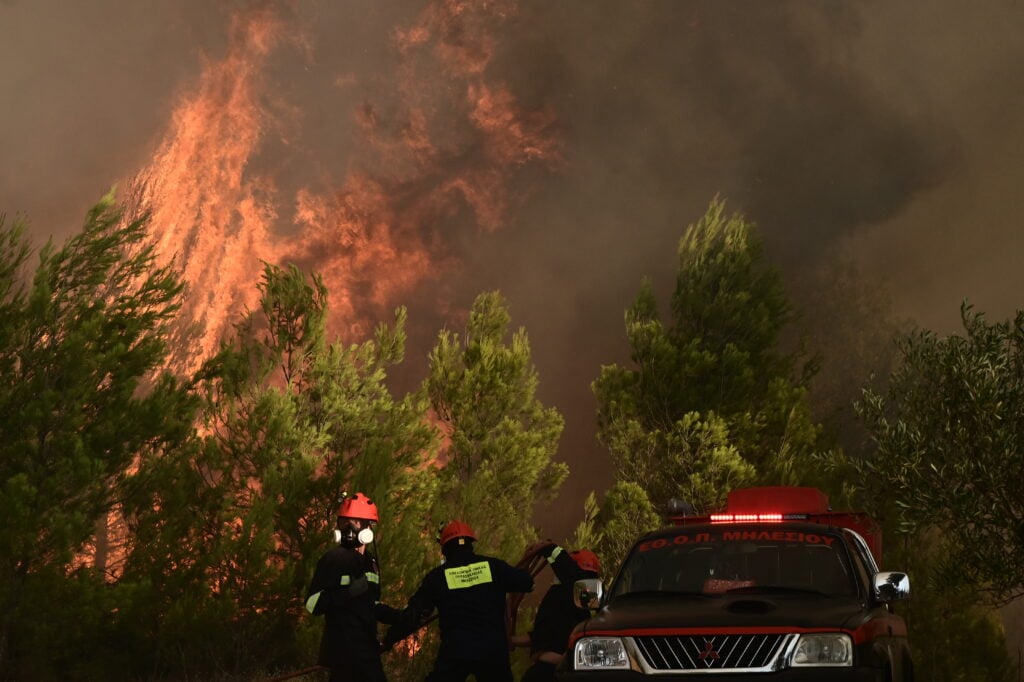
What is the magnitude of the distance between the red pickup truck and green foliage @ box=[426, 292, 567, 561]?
57.7 ft

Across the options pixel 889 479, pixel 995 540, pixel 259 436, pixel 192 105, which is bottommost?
pixel 995 540

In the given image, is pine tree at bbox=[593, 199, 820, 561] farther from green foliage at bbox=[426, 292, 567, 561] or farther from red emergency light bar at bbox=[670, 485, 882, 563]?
red emergency light bar at bbox=[670, 485, 882, 563]

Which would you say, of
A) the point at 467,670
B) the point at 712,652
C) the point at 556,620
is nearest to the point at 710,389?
the point at 556,620

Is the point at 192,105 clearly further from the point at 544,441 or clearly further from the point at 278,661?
the point at 278,661

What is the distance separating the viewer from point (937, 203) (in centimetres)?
6097

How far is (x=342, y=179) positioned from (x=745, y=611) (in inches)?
1755

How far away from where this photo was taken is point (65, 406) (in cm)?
1680

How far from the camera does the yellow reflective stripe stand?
819 cm

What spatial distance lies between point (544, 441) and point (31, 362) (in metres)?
13.5

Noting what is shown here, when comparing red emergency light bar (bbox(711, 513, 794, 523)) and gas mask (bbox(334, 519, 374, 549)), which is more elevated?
gas mask (bbox(334, 519, 374, 549))

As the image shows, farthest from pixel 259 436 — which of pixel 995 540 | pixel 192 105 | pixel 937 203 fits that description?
pixel 937 203

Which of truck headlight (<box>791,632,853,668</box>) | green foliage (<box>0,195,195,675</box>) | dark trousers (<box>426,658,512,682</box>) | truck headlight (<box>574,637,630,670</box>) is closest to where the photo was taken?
truck headlight (<box>791,632,853,668</box>)

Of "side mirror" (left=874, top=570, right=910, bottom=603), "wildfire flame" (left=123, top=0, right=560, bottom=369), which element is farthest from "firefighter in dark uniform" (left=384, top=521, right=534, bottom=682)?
"wildfire flame" (left=123, top=0, right=560, bottom=369)

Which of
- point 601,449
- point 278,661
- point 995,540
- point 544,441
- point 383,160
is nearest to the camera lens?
point 995,540
